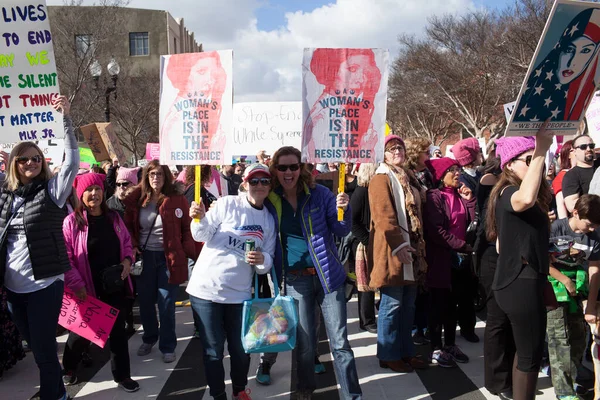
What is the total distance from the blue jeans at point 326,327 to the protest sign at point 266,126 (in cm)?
509

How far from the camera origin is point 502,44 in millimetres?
22734

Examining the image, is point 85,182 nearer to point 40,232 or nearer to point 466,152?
point 40,232

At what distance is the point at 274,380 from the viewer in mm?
4957

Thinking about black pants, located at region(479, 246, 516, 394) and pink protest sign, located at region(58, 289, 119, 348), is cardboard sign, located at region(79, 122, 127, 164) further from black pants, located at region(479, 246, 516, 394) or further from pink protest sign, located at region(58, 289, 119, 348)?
black pants, located at region(479, 246, 516, 394)

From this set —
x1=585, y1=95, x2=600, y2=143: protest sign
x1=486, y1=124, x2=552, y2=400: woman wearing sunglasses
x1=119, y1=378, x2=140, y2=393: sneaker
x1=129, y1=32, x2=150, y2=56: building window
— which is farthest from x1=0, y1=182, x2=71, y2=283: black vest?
x1=129, y1=32, x2=150, y2=56: building window

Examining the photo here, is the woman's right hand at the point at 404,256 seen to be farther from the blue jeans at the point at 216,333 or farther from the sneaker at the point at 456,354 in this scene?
the blue jeans at the point at 216,333

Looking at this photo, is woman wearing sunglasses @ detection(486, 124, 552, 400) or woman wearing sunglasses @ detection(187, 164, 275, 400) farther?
woman wearing sunglasses @ detection(187, 164, 275, 400)

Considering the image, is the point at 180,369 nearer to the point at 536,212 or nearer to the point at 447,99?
the point at 536,212

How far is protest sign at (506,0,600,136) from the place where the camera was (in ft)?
10.7

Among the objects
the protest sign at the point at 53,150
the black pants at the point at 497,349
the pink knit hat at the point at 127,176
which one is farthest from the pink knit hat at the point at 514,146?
the protest sign at the point at 53,150

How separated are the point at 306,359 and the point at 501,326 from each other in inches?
57.6

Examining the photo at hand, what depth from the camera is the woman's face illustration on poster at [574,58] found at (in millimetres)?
3391

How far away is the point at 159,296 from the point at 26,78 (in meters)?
2.45

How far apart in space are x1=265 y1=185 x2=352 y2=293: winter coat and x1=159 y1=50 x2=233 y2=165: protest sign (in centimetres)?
75
